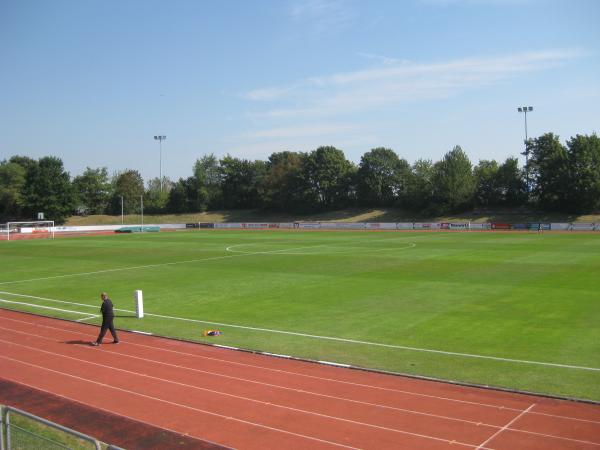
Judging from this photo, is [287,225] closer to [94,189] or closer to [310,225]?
[310,225]

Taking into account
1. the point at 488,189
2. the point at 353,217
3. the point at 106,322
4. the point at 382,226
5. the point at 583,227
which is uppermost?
the point at 488,189

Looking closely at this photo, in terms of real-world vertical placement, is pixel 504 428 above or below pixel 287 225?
below

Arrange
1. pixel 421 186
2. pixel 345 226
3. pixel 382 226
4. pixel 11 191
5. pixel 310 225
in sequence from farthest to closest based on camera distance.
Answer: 1. pixel 11 191
2. pixel 421 186
3. pixel 310 225
4. pixel 345 226
5. pixel 382 226

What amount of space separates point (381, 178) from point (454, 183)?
19.2 m

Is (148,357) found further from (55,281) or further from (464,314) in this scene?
(55,281)

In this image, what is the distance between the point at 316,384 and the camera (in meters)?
13.5

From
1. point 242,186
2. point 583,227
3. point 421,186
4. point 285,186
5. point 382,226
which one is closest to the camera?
point 583,227

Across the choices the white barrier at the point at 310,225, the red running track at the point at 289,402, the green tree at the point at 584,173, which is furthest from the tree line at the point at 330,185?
the red running track at the point at 289,402

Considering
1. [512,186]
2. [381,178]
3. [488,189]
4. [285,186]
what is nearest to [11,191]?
[285,186]

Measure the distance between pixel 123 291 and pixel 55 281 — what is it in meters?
7.02

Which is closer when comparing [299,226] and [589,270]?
[589,270]

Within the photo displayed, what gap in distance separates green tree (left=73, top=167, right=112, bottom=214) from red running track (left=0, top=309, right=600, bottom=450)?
124087 mm

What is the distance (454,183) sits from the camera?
99.6 meters

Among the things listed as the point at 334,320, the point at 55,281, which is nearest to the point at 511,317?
the point at 334,320
